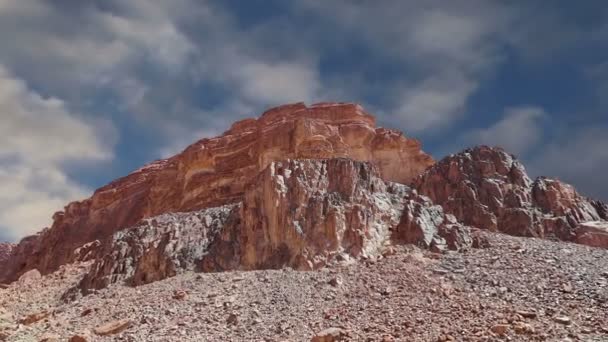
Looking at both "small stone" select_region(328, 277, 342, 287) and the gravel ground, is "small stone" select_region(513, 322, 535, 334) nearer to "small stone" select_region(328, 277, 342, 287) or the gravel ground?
the gravel ground

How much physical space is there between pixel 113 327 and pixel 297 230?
9.88m

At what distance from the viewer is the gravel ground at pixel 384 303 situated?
17.8 m

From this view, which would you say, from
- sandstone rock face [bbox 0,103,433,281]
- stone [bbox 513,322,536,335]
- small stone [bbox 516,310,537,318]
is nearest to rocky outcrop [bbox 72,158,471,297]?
small stone [bbox 516,310,537,318]

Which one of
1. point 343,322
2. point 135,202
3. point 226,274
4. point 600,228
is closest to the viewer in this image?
point 343,322

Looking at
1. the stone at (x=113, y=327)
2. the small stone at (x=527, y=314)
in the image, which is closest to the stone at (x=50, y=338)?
the stone at (x=113, y=327)

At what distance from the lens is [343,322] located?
63.1ft

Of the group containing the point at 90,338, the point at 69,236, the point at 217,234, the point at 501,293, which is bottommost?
the point at 90,338

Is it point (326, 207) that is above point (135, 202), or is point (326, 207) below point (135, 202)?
below

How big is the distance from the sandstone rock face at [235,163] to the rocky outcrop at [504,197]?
843cm

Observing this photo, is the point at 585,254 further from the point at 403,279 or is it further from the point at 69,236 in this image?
the point at 69,236

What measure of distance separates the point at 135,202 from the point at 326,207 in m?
40.7

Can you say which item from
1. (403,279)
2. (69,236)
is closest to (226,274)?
(403,279)

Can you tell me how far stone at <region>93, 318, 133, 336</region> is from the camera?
21322 mm

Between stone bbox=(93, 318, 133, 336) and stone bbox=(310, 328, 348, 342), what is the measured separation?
735 centimetres
